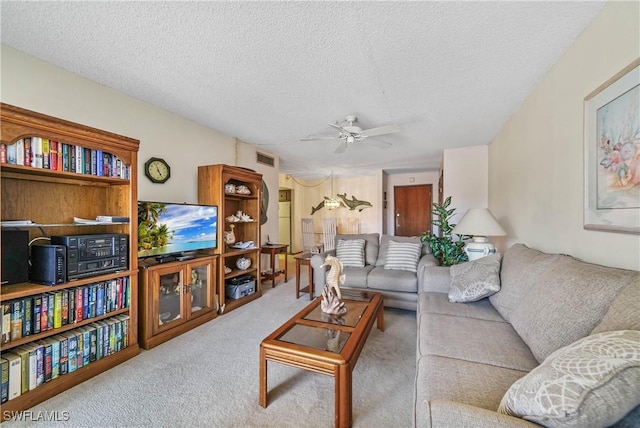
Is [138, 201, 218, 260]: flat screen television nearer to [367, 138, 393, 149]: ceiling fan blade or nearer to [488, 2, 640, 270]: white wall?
[367, 138, 393, 149]: ceiling fan blade

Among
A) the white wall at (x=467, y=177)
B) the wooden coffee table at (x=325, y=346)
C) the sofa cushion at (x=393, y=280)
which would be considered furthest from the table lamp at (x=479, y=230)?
the white wall at (x=467, y=177)

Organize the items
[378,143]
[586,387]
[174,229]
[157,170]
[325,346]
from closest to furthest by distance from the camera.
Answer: [586,387] < [325,346] < [174,229] < [157,170] < [378,143]

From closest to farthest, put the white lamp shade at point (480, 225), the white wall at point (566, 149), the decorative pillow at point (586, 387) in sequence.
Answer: the decorative pillow at point (586, 387)
the white wall at point (566, 149)
the white lamp shade at point (480, 225)

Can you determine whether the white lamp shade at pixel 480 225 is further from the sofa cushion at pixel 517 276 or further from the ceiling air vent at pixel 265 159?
the ceiling air vent at pixel 265 159

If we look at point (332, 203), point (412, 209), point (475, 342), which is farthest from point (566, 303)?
point (412, 209)

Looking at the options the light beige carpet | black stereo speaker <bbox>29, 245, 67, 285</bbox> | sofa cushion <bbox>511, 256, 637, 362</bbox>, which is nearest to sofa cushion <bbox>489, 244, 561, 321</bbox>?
sofa cushion <bbox>511, 256, 637, 362</bbox>

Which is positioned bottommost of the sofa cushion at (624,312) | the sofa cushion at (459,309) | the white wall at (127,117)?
the sofa cushion at (459,309)

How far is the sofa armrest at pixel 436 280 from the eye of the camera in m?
2.33

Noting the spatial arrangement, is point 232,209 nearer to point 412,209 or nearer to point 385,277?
point 385,277

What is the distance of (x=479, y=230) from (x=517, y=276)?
95 cm

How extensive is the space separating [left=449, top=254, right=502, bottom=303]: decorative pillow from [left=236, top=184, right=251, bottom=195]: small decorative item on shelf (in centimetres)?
265

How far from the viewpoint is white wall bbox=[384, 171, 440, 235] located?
6828 millimetres

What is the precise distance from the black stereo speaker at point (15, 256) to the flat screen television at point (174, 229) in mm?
687

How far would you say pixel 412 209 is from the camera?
7.08m
